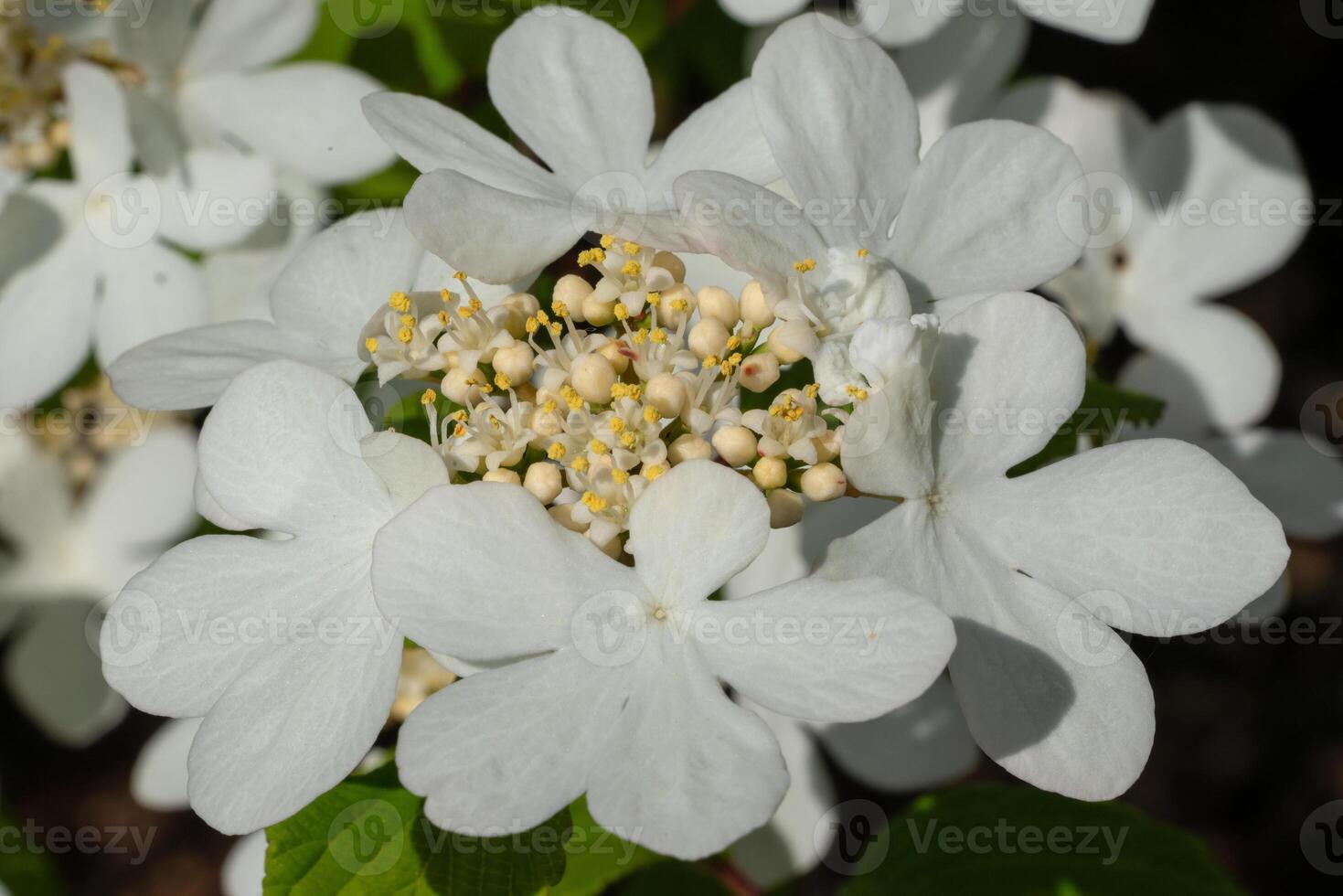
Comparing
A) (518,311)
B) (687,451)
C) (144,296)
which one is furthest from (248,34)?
(687,451)

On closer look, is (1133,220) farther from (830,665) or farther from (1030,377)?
(830,665)

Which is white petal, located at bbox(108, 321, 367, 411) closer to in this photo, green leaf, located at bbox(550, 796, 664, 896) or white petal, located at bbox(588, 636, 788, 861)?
white petal, located at bbox(588, 636, 788, 861)

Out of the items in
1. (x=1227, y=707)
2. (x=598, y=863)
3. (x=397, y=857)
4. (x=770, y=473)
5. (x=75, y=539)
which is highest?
(x=770, y=473)

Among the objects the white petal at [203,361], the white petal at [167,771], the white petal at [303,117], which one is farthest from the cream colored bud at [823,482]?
the white petal at [167,771]

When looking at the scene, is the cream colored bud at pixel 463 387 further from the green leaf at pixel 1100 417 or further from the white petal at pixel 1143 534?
the green leaf at pixel 1100 417

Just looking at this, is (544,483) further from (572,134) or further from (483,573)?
(572,134)

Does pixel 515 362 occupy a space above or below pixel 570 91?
below
